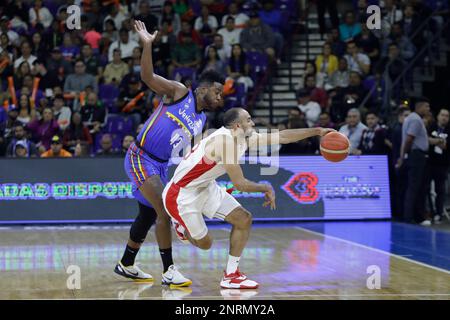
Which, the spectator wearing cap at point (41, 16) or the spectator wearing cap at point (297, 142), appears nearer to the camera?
the spectator wearing cap at point (297, 142)

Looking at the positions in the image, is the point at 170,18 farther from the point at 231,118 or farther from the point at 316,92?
the point at 231,118

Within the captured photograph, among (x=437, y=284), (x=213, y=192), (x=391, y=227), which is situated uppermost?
(x=213, y=192)

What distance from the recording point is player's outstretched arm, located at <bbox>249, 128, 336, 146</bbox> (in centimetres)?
905

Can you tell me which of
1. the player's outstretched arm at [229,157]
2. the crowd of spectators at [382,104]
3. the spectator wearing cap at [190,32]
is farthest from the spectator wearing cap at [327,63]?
the player's outstretched arm at [229,157]

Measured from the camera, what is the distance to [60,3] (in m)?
22.4

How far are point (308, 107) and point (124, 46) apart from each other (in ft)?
16.1

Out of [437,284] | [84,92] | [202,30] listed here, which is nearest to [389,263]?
[437,284]

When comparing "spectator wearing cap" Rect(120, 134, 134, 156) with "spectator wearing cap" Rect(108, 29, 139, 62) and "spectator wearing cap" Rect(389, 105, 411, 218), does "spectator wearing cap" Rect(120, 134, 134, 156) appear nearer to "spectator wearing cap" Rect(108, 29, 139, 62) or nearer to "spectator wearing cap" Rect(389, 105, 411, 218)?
"spectator wearing cap" Rect(108, 29, 139, 62)

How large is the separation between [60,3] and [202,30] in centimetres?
386

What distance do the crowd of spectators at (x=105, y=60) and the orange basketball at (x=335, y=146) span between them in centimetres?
823

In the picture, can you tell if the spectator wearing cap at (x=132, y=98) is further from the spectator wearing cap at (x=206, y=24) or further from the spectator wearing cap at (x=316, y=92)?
the spectator wearing cap at (x=316, y=92)

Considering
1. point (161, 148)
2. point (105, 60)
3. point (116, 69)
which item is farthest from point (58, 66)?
point (161, 148)

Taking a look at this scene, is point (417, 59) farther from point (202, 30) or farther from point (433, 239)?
point (433, 239)

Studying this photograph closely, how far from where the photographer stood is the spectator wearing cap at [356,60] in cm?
2002
